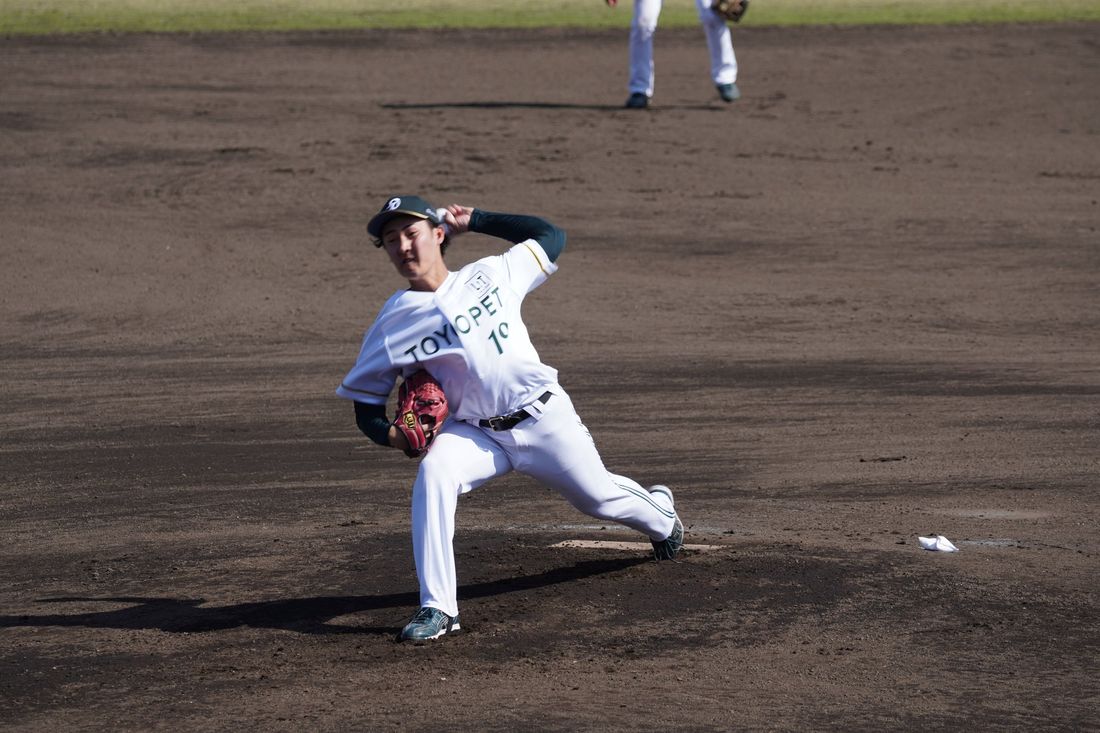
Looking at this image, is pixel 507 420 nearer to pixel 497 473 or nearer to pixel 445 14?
pixel 497 473

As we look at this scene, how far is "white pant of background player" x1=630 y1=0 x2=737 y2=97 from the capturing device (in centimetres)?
1609

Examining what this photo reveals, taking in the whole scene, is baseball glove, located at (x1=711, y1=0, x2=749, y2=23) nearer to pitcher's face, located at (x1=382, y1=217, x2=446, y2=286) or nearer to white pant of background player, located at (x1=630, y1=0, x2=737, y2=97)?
white pant of background player, located at (x1=630, y1=0, x2=737, y2=97)

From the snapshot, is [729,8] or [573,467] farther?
[729,8]

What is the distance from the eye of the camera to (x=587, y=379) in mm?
9867

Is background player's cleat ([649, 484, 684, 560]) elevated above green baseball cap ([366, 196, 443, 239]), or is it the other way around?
green baseball cap ([366, 196, 443, 239])

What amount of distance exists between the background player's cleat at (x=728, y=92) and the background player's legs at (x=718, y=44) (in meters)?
0.04

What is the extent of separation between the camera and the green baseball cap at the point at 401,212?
17.5ft

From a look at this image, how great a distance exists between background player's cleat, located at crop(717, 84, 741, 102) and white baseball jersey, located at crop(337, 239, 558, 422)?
11.9m

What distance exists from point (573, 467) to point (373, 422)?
0.77 m

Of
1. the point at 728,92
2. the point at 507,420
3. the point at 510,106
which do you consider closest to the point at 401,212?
the point at 507,420

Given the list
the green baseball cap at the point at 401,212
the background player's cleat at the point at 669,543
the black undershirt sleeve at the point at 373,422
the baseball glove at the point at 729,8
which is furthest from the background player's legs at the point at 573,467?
the baseball glove at the point at 729,8

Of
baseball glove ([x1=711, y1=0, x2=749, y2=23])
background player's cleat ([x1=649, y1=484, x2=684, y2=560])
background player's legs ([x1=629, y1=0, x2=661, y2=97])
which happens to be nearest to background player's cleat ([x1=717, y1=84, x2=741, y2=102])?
background player's legs ([x1=629, y1=0, x2=661, y2=97])

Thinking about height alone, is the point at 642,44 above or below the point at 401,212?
above

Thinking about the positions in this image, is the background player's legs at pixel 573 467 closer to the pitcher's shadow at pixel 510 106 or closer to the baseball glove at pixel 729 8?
the baseball glove at pixel 729 8
